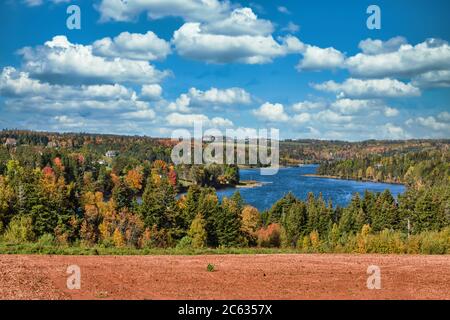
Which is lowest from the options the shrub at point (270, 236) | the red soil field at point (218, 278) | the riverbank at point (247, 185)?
the shrub at point (270, 236)

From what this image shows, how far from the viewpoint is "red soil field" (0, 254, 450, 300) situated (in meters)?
12.3

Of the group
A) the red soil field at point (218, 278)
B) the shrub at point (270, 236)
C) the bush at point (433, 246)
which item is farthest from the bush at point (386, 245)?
the shrub at point (270, 236)

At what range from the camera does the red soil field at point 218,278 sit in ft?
40.5

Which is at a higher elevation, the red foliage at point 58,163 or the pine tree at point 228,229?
the red foliage at point 58,163

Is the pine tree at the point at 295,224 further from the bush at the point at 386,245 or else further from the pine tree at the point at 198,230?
the bush at the point at 386,245

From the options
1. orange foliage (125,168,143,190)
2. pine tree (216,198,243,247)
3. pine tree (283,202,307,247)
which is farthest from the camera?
orange foliage (125,168,143,190)

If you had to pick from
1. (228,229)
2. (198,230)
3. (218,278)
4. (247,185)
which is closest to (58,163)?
(247,185)

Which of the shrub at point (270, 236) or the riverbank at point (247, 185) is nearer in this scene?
the shrub at point (270, 236)

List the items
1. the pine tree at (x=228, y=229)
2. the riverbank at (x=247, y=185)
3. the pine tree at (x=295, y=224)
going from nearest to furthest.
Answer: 1. the pine tree at (x=228, y=229)
2. the pine tree at (x=295, y=224)
3. the riverbank at (x=247, y=185)

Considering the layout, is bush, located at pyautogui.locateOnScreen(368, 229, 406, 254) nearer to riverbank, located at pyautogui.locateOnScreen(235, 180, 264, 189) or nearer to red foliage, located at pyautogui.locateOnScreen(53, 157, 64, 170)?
red foliage, located at pyautogui.locateOnScreen(53, 157, 64, 170)

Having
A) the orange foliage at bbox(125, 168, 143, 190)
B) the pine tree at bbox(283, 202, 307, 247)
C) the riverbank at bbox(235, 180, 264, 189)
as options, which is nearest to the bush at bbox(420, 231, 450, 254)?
the pine tree at bbox(283, 202, 307, 247)

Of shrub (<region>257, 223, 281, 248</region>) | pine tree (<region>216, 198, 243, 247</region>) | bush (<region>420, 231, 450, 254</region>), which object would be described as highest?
bush (<region>420, 231, 450, 254</region>)

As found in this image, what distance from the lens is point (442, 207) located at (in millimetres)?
67500
